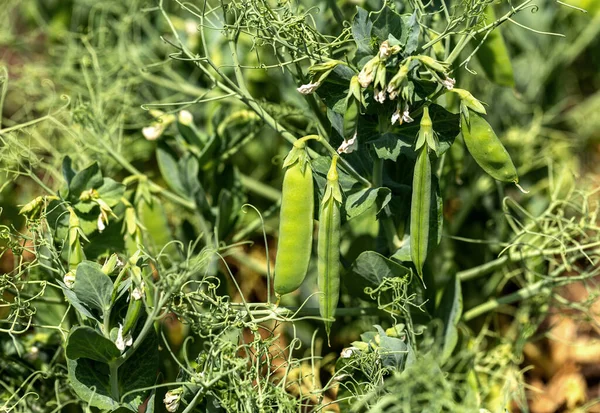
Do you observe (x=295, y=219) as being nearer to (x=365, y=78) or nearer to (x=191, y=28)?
(x=365, y=78)

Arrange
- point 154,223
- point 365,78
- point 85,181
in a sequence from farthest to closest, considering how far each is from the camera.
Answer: point 154,223 → point 85,181 → point 365,78

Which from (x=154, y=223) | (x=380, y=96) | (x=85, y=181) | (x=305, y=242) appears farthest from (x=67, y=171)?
(x=380, y=96)

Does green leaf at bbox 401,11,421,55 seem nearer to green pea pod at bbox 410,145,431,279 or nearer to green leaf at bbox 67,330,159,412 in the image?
green pea pod at bbox 410,145,431,279

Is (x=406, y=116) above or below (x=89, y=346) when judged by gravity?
above

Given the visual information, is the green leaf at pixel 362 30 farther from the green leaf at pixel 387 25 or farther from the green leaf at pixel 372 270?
the green leaf at pixel 372 270

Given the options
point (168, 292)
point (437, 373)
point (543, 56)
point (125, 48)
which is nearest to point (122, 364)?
point (168, 292)

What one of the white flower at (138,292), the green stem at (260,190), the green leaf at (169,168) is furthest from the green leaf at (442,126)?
the green stem at (260,190)
